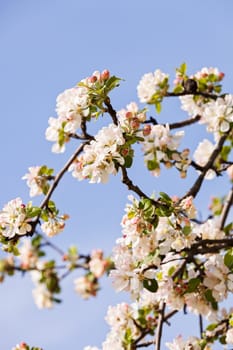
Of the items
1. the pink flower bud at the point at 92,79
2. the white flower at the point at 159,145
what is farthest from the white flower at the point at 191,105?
the pink flower bud at the point at 92,79

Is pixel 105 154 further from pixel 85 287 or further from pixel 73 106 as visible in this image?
pixel 85 287

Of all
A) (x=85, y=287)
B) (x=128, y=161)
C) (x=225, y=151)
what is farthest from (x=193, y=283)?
(x=85, y=287)

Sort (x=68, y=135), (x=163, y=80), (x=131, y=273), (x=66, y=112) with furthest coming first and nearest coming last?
(x=163, y=80)
(x=68, y=135)
(x=66, y=112)
(x=131, y=273)

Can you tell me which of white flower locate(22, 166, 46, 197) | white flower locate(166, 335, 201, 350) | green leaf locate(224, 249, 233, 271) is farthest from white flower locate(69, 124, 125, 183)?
white flower locate(22, 166, 46, 197)

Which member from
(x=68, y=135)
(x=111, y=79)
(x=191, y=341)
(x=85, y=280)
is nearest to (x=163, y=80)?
(x=68, y=135)

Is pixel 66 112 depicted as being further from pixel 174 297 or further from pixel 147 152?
pixel 174 297

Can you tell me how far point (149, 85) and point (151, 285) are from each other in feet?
5.95

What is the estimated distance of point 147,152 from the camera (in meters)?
3.50

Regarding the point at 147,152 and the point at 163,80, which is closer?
the point at 147,152

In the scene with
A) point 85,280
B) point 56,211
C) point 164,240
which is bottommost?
point 164,240

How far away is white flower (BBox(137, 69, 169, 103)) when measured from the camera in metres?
3.94

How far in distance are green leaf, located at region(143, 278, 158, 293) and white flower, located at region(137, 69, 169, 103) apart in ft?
5.61

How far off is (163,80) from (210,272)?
1.65m

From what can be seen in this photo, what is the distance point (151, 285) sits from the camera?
250 centimetres
